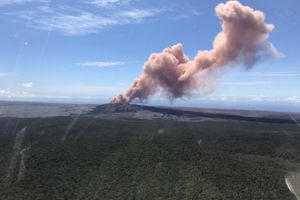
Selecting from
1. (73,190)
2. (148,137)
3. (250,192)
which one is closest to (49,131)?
(148,137)

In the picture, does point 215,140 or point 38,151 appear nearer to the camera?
point 38,151

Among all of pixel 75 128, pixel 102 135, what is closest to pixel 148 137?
pixel 102 135

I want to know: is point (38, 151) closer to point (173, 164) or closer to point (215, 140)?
point (173, 164)

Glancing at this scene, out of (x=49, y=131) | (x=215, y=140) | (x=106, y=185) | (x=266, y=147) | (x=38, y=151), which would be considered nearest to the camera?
(x=106, y=185)

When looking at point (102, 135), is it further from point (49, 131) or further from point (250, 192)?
point (250, 192)

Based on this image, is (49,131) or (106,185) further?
(49,131)

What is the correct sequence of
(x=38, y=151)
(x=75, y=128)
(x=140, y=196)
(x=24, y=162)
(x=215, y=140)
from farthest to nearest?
(x=75, y=128)
(x=215, y=140)
(x=38, y=151)
(x=24, y=162)
(x=140, y=196)
